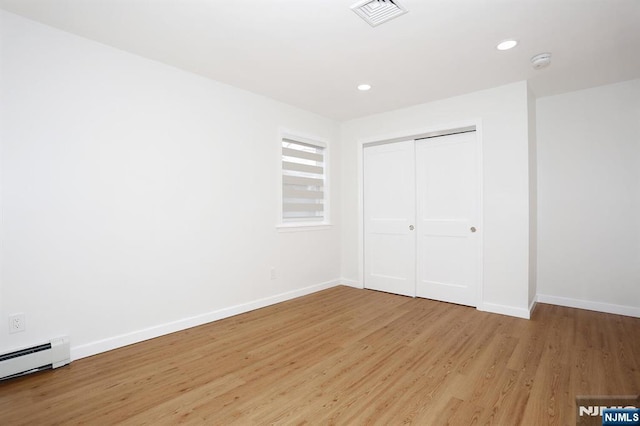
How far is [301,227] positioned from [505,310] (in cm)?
270

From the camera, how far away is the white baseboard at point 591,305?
351cm

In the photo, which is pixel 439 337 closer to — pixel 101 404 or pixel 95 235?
pixel 101 404

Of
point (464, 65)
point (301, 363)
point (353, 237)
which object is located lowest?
point (301, 363)

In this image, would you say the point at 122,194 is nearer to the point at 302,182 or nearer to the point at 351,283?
the point at 302,182

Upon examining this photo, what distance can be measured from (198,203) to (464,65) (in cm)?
306

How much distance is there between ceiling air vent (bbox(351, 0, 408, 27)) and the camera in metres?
2.17

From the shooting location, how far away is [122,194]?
281 cm

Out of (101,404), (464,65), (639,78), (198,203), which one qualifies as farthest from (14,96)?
(639,78)

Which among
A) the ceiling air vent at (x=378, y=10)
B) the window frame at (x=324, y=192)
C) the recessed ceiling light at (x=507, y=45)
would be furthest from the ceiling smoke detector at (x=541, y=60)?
the window frame at (x=324, y=192)

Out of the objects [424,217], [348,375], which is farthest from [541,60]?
[348,375]

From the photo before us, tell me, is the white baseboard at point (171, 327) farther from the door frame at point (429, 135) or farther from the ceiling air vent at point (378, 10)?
the ceiling air vent at point (378, 10)

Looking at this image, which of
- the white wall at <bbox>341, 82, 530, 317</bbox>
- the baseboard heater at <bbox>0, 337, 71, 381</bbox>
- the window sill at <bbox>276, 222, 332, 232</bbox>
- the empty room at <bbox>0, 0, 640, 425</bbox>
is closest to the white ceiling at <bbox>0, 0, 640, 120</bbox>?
the empty room at <bbox>0, 0, 640, 425</bbox>

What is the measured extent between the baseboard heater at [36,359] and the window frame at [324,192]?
2.38m

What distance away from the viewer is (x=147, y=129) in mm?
2965
